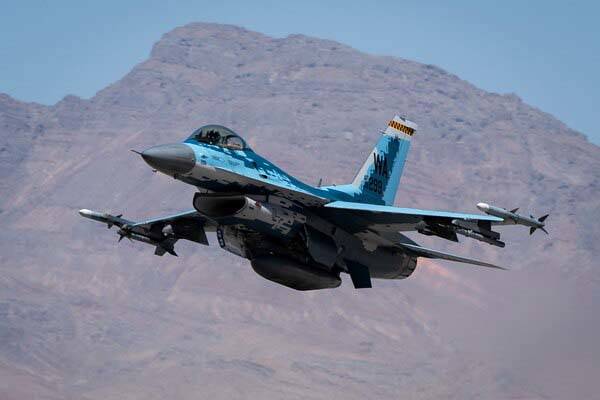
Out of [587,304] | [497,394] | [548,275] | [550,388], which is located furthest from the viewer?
[497,394]

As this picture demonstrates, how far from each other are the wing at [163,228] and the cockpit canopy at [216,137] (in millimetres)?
6357

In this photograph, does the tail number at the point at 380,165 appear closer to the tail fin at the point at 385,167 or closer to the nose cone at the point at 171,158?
the tail fin at the point at 385,167

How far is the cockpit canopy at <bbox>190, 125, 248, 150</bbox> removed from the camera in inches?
1544

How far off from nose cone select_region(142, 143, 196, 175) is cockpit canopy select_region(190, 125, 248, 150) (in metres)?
1.09

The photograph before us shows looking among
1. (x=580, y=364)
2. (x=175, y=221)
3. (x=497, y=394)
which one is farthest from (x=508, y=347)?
(x=175, y=221)

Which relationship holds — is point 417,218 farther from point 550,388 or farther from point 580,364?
point 550,388

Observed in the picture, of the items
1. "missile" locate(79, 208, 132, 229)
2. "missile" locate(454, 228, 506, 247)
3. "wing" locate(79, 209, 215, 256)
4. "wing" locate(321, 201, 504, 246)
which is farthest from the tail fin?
"missile" locate(79, 208, 132, 229)

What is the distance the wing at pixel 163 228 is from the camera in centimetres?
4572

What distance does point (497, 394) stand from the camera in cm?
19162

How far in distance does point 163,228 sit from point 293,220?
28.1ft

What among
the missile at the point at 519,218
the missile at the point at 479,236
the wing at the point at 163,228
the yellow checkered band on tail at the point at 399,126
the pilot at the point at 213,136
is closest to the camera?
the missile at the point at 519,218

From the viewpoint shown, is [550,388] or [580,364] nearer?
[580,364]

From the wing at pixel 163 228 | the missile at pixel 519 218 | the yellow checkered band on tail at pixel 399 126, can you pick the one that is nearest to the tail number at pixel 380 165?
the yellow checkered band on tail at pixel 399 126

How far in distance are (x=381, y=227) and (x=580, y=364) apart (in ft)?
338
